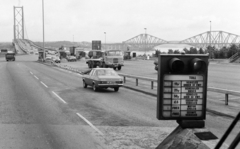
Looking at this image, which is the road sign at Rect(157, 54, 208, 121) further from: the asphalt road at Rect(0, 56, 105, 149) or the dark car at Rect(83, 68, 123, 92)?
the dark car at Rect(83, 68, 123, 92)

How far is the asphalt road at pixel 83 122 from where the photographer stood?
8789 mm

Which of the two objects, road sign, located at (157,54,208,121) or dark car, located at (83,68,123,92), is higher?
road sign, located at (157,54,208,121)

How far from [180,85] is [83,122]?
6.14m

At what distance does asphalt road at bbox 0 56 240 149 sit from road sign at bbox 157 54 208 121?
273 cm

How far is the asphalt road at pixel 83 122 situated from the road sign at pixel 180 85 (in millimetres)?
2729

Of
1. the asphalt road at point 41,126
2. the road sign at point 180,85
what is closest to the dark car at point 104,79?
the asphalt road at point 41,126

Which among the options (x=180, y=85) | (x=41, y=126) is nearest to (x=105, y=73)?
(x=41, y=126)

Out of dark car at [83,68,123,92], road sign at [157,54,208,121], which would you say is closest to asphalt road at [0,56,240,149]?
dark car at [83,68,123,92]

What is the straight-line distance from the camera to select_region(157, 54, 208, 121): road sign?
5.81 metres

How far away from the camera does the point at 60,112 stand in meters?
13.4

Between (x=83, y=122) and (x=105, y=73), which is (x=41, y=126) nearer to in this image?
(x=83, y=122)

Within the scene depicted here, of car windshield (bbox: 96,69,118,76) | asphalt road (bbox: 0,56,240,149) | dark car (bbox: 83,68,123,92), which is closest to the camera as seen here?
asphalt road (bbox: 0,56,240,149)

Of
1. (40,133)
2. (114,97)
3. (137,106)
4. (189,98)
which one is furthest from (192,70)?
(114,97)

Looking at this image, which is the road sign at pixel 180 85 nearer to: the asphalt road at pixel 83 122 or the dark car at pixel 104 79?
the asphalt road at pixel 83 122
